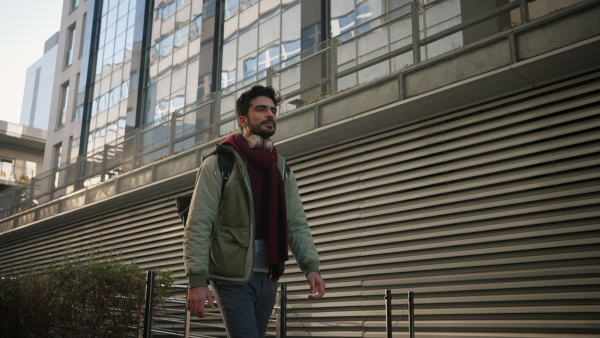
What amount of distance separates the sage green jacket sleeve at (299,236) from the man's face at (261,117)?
40 centimetres

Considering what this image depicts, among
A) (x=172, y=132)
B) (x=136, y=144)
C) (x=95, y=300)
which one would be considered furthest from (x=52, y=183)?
(x=95, y=300)

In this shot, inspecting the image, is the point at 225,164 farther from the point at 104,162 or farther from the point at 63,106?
the point at 63,106

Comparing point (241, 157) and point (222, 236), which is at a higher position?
point (241, 157)

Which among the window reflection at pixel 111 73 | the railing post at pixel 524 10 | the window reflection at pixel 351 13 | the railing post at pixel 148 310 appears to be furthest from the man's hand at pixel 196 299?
Answer: the window reflection at pixel 111 73

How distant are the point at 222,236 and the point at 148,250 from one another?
534 inches

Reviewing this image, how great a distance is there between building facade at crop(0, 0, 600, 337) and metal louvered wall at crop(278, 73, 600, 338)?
0.02m

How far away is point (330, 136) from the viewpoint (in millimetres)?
11047

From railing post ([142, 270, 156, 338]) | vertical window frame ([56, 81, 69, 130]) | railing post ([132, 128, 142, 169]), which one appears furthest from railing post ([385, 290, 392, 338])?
vertical window frame ([56, 81, 69, 130])

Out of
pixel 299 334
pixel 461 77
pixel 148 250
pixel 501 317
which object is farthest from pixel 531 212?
pixel 148 250

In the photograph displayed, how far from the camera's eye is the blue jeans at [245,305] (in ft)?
9.20

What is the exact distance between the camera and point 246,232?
2939 millimetres

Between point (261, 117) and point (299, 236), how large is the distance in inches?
30.2

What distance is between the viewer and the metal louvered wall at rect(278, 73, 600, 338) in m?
7.75

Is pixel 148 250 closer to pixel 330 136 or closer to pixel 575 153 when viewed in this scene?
Answer: pixel 330 136
